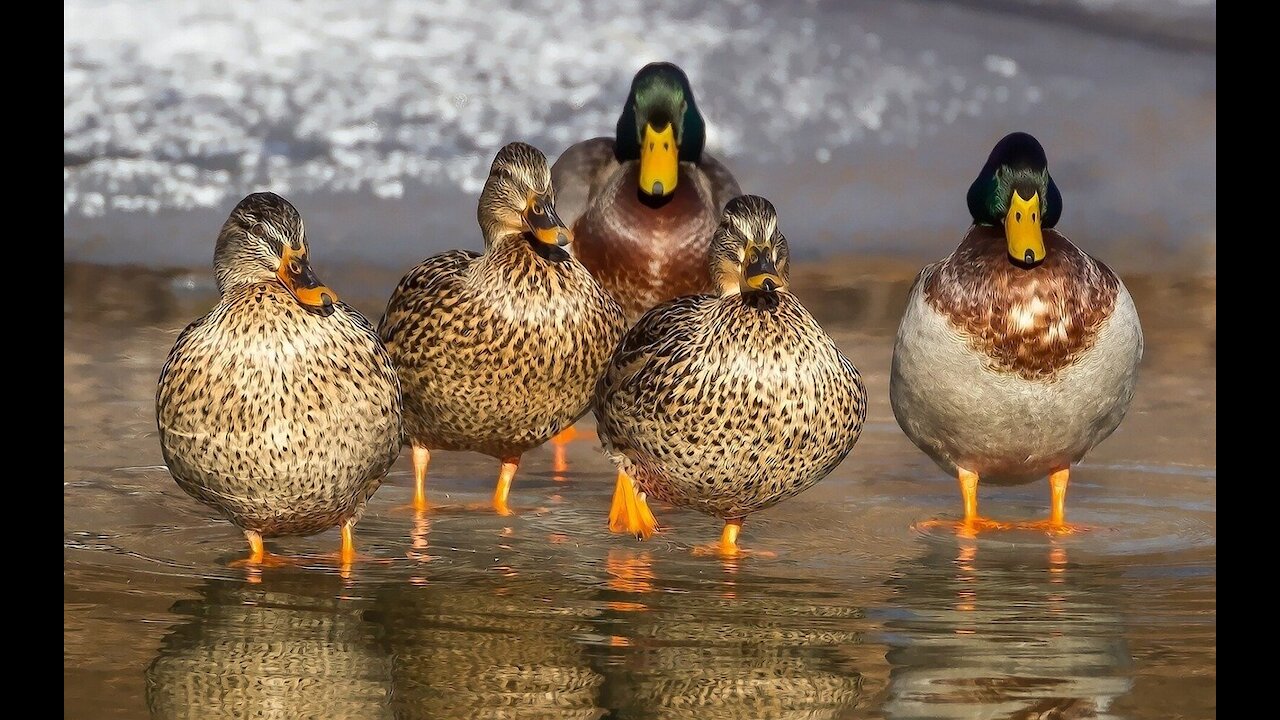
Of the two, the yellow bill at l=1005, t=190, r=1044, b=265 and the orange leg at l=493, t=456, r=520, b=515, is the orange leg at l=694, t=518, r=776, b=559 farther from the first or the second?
the yellow bill at l=1005, t=190, r=1044, b=265

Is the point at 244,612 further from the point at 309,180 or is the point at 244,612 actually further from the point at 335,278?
the point at 309,180

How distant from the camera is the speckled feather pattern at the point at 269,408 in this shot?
523 centimetres

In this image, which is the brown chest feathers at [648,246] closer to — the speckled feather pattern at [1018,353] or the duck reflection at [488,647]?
the speckled feather pattern at [1018,353]

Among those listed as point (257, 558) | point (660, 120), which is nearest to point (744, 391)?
point (257, 558)

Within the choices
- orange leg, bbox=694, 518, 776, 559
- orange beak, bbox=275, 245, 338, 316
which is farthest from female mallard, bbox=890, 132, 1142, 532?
orange beak, bbox=275, 245, 338, 316

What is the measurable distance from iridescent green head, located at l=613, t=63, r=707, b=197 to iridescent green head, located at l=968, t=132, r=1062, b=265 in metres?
1.15

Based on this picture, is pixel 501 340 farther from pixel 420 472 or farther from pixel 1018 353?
pixel 1018 353

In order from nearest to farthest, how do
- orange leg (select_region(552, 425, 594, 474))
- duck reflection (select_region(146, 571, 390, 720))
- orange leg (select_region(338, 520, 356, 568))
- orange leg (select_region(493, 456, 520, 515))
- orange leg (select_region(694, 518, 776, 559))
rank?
duck reflection (select_region(146, 571, 390, 720)) → orange leg (select_region(338, 520, 356, 568)) → orange leg (select_region(694, 518, 776, 559)) → orange leg (select_region(493, 456, 520, 515)) → orange leg (select_region(552, 425, 594, 474))

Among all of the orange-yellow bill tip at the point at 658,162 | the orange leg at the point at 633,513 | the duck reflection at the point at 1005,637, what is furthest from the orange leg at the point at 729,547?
the orange-yellow bill tip at the point at 658,162

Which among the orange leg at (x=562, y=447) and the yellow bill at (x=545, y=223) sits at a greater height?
the yellow bill at (x=545, y=223)

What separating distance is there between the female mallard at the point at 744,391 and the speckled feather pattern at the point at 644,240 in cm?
108

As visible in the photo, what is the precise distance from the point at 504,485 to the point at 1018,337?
1.51m

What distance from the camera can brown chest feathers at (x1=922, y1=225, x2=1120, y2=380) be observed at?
580cm

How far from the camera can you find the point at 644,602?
5.07 meters
